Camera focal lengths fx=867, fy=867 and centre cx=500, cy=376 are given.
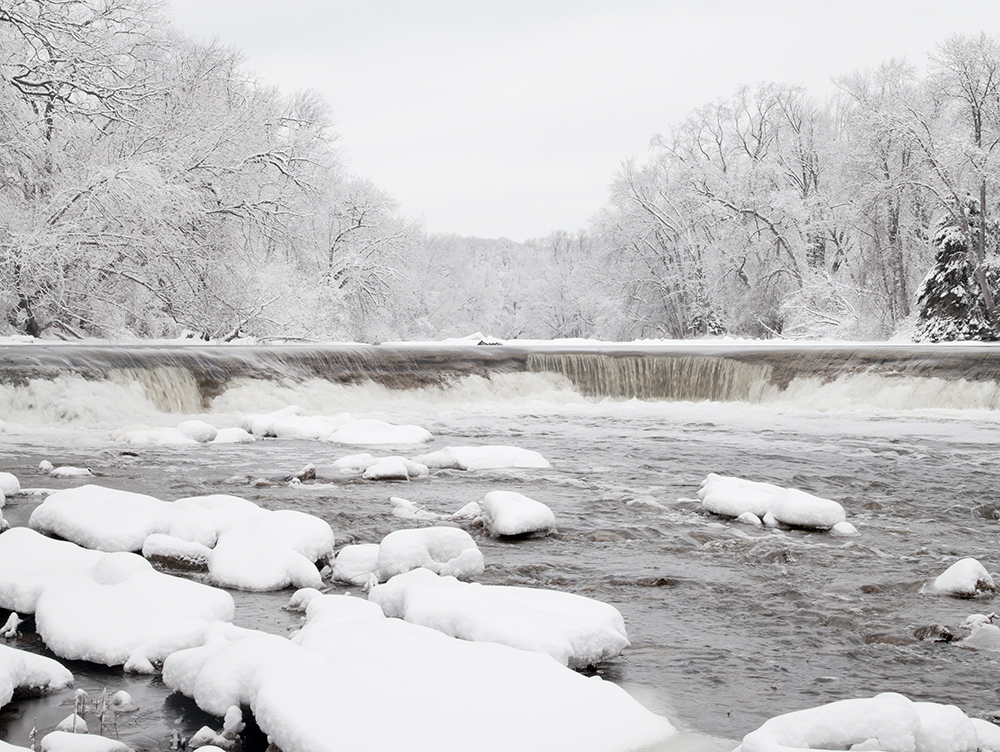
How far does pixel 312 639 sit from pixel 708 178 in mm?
33096

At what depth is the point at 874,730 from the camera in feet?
8.43

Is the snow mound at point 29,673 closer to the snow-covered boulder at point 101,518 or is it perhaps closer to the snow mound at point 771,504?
the snow-covered boulder at point 101,518

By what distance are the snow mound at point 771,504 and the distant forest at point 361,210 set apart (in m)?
14.0

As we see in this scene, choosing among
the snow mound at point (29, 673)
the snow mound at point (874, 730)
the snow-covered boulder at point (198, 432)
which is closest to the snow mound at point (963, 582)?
the snow mound at point (874, 730)

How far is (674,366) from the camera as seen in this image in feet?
55.1

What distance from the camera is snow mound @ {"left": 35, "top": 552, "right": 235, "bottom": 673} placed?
3.35 m

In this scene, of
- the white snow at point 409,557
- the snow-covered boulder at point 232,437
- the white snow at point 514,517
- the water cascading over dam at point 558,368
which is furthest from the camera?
the water cascading over dam at point 558,368

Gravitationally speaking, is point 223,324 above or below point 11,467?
above

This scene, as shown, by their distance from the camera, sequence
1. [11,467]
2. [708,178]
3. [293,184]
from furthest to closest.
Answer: [708,178] < [293,184] < [11,467]

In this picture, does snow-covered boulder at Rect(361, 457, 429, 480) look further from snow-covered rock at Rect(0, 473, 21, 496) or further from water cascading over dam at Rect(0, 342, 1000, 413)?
water cascading over dam at Rect(0, 342, 1000, 413)

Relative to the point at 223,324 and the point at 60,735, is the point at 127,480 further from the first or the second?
the point at 223,324

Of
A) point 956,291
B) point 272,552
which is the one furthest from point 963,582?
point 956,291

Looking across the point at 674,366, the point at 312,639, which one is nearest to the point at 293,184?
the point at 674,366

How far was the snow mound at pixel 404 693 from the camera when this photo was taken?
8.40 feet
